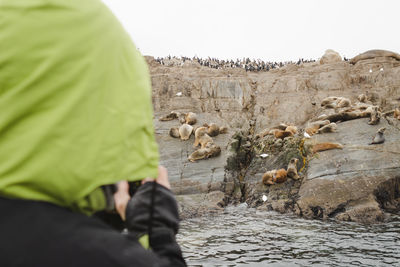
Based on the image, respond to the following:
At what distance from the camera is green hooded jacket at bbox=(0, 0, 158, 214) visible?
823mm

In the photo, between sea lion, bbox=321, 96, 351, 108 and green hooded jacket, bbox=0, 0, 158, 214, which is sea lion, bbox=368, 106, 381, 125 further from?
green hooded jacket, bbox=0, 0, 158, 214

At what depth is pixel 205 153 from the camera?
13211 millimetres

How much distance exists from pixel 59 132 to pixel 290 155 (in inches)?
470

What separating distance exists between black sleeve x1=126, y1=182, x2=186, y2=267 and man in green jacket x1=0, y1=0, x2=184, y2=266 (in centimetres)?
9

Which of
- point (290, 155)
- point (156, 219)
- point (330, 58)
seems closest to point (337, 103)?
point (290, 155)

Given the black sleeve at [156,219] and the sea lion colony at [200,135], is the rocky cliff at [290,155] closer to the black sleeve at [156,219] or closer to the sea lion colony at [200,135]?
the sea lion colony at [200,135]

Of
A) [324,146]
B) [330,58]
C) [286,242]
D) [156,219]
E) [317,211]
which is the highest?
[330,58]

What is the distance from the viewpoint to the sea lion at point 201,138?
14.1 metres

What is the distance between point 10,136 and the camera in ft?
2.73

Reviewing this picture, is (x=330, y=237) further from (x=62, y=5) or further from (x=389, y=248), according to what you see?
(x=62, y=5)

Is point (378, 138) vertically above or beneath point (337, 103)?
beneath

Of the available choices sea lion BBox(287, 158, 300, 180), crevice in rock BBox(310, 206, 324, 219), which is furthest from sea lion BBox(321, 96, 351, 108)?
crevice in rock BBox(310, 206, 324, 219)

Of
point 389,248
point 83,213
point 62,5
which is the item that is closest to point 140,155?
point 83,213

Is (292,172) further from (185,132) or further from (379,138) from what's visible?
(185,132)
